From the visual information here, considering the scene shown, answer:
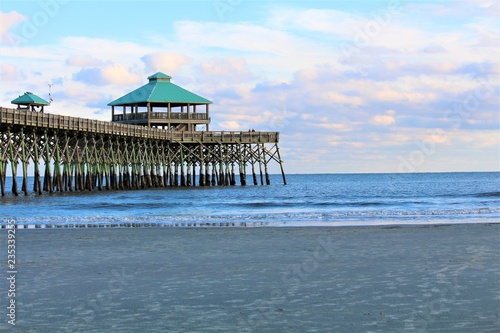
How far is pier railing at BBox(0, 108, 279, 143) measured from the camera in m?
39.8

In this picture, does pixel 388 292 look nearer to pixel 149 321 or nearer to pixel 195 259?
pixel 149 321

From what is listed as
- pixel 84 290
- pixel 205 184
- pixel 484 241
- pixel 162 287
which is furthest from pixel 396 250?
pixel 205 184

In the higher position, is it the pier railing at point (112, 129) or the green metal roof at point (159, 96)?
the green metal roof at point (159, 96)

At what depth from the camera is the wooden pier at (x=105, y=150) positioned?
42219 mm

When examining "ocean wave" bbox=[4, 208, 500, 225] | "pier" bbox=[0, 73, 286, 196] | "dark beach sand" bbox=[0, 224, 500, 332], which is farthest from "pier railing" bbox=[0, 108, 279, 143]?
"dark beach sand" bbox=[0, 224, 500, 332]

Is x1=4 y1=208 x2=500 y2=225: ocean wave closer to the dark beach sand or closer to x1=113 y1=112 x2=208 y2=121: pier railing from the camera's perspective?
the dark beach sand

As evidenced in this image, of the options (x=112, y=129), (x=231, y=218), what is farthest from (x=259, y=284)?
(x=112, y=129)

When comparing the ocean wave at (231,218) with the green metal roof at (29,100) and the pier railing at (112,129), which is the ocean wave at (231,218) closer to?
the pier railing at (112,129)

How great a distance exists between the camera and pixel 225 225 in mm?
22438

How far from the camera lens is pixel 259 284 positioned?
33.2 ft

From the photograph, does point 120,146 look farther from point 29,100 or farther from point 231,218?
point 231,218

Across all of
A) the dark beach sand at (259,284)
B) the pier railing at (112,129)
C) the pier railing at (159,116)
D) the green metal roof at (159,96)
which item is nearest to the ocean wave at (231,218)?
the dark beach sand at (259,284)

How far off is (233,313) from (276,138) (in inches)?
2195

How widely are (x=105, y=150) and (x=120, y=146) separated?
246 centimetres
